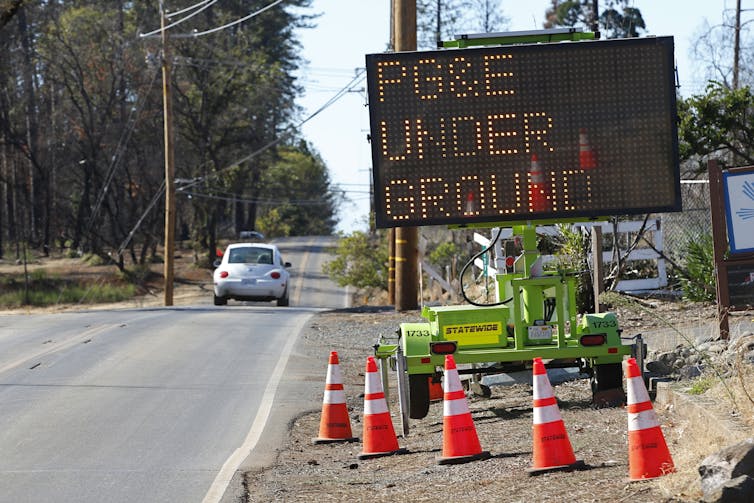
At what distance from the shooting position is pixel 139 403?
Answer: 12.5m

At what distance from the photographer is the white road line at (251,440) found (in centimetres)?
835

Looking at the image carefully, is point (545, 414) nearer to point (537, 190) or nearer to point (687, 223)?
point (537, 190)

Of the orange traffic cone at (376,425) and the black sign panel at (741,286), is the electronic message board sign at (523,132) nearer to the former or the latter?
the orange traffic cone at (376,425)

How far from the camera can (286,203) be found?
Answer: 87250 millimetres

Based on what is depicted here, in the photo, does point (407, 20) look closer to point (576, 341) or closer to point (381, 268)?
point (576, 341)

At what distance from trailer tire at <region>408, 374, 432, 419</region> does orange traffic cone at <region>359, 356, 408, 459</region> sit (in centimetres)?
83

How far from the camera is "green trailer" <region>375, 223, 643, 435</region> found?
33.9ft

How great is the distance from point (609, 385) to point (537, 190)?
6.61 ft

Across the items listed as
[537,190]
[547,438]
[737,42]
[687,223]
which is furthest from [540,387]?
[737,42]

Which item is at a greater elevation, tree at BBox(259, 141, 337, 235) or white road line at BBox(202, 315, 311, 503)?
tree at BBox(259, 141, 337, 235)

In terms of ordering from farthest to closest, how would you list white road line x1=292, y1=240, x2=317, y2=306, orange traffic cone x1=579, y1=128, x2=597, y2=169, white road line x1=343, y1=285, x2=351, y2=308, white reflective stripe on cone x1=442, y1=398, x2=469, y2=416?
1. white road line x1=292, y1=240, x2=317, y2=306
2. white road line x1=343, y1=285, x2=351, y2=308
3. orange traffic cone x1=579, y1=128, x2=597, y2=169
4. white reflective stripe on cone x1=442, y1=398, x2=469, y2=416

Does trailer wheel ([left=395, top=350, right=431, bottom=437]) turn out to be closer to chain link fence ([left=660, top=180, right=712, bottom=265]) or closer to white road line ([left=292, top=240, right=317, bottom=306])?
chain link fence ([left=660, top=180, right=712, bottom=265])

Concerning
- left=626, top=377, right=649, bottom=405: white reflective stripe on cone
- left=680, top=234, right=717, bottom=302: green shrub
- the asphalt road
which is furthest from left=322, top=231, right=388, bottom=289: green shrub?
left=626, top=377, right=649, bottom=405: white reflective stripe on cone

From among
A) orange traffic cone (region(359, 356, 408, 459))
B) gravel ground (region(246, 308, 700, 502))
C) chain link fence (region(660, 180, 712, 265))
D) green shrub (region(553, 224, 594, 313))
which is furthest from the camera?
chain link fence (region(660, 180, 712, 265))
